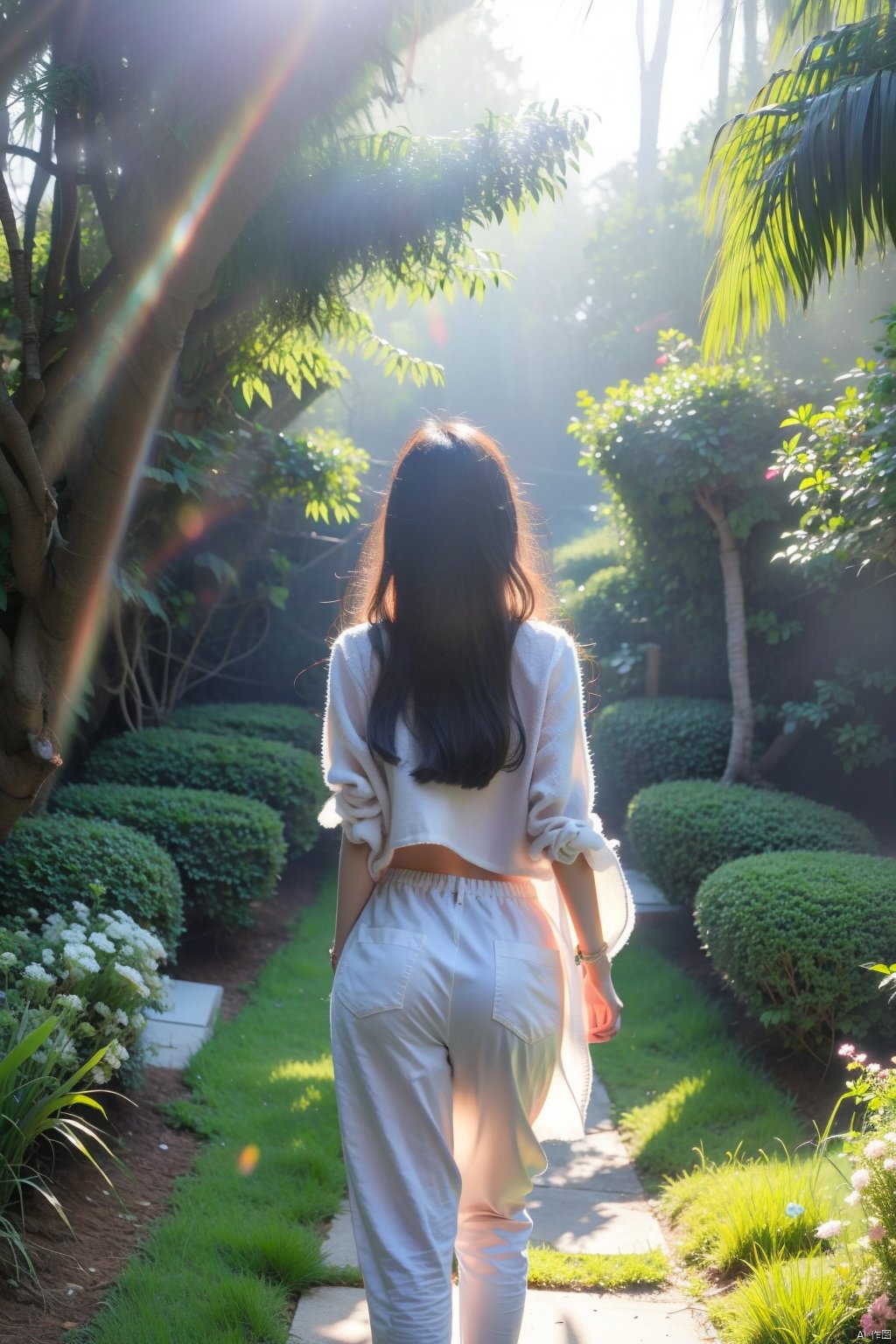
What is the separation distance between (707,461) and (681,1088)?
148 inches

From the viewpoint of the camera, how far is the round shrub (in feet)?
12.9

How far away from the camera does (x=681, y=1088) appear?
4.46 m

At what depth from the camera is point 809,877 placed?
4.35 meters

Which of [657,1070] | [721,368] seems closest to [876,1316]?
[657,1070]

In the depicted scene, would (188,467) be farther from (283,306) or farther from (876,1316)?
(876,1316)

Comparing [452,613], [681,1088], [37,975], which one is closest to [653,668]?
[681,1088]

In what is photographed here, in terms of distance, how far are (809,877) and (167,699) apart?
533cm

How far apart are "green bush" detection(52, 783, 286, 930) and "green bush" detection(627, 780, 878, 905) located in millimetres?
2026

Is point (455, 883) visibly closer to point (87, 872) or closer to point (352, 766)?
point (352, 766)

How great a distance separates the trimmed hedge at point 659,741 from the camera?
717cm

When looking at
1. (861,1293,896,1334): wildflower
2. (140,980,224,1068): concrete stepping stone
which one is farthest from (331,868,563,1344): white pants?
(140,980,224,1068): concrete stepping stone

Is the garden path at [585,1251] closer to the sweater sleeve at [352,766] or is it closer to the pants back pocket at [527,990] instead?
the pants back pocket at [527,990]

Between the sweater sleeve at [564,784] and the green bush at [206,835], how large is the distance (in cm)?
379

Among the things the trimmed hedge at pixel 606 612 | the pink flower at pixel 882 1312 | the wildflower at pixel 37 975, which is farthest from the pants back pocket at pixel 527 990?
the trimmed hedge at pixel 606 612
